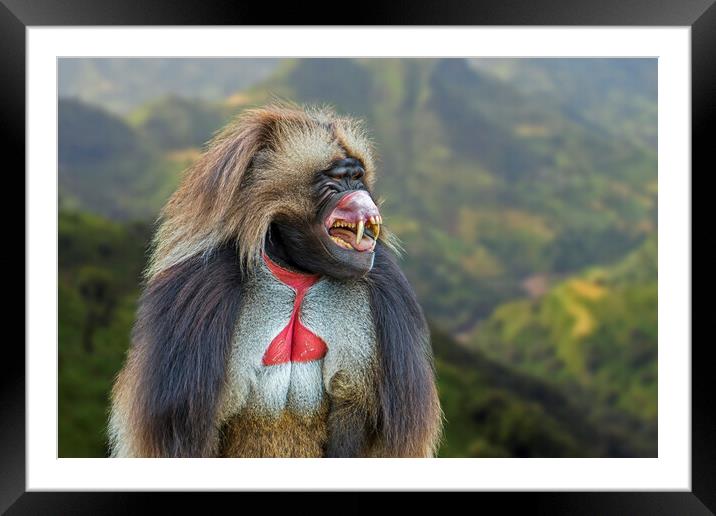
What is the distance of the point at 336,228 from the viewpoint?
265 cm

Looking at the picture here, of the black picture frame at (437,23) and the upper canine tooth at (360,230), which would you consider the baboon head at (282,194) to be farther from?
the black picture frame at (437,23)

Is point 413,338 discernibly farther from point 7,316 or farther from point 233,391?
point 7,316

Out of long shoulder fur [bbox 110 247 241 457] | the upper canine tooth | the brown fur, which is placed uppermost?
the upper canine tooth

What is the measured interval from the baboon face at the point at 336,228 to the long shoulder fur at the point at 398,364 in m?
0.25

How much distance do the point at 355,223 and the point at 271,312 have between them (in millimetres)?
435

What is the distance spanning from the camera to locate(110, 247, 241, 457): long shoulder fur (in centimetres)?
266

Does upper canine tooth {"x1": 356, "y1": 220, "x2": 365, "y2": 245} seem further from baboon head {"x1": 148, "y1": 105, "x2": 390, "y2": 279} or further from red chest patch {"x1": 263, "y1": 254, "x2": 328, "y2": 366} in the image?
red chest patch {"x1": 263, "y1": 254, "x2": 328, "y2": 366}

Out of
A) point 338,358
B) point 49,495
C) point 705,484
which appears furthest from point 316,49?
point 705,484

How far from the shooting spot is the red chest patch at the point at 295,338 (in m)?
2.73

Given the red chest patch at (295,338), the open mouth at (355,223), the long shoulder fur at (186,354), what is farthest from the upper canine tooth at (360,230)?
the long shoulder fur at (186,354)

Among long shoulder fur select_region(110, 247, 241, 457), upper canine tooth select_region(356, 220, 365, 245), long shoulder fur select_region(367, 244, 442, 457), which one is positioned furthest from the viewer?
long shoulder fur select_region(367, 244, 442, 457)

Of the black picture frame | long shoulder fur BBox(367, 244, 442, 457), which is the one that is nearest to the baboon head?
long shoulder fur BBox(367, 244, 442, 457)

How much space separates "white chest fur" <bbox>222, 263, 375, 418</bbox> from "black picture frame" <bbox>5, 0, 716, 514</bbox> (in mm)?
477

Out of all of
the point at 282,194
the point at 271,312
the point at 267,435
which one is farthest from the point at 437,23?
the point at 267,435
